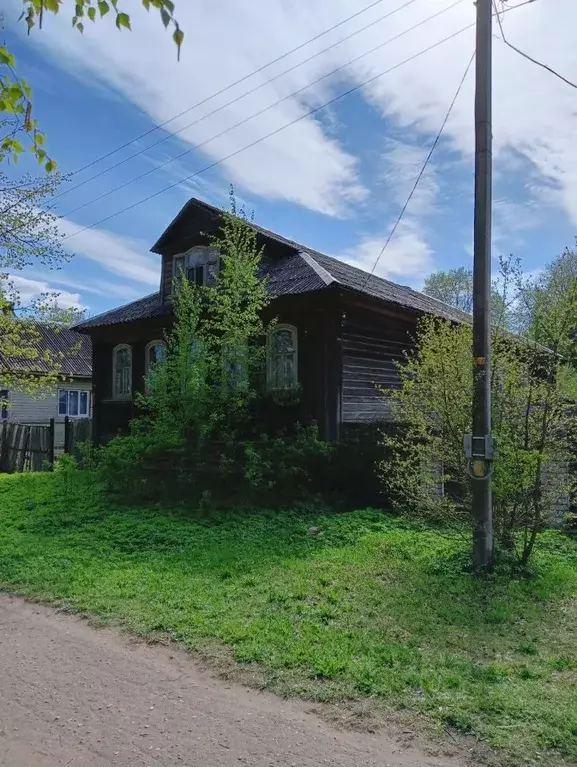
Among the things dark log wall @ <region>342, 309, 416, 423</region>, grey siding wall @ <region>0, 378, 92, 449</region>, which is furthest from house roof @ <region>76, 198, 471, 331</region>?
grey siding wall @ <region>0, 378, 92, 449</region>

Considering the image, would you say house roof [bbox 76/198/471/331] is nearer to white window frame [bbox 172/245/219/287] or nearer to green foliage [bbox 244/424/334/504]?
white window frame [bbox 172/245/219/287]

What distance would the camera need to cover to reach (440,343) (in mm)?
7535

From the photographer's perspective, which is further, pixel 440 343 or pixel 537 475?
pixel 440 343

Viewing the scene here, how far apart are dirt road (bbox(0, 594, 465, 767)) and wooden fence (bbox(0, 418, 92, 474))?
14109 millimetres

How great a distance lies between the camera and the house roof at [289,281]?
12.7 metres

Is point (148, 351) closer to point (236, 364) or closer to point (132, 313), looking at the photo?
point (132, 313)

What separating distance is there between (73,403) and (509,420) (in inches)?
984

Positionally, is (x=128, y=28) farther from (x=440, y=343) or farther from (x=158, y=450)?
(x=158, y=450)

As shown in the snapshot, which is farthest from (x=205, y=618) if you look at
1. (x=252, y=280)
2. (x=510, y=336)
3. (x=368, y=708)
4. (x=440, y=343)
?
(x=252, y=280)

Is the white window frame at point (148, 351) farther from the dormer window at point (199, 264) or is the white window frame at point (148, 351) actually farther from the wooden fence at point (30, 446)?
the wooden fence at point (30, 446)

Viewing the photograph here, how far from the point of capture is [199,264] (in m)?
16.5

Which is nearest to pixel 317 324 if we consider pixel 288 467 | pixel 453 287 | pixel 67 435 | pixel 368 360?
pixel 368 360

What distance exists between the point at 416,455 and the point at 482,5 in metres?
5.54

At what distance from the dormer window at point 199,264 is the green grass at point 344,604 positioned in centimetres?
812
